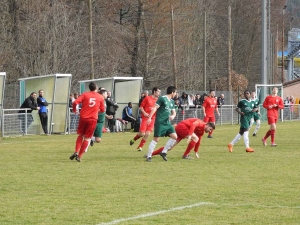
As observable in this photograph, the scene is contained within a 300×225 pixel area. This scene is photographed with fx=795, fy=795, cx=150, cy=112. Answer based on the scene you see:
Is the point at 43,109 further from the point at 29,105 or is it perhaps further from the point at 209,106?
the point at 209,106

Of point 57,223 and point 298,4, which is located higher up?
point 298,4

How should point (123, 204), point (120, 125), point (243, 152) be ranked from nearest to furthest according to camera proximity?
→ 1. point (123, 204)
2. point (243, 152)
3. point (120, 125)

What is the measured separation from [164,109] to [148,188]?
18.6 feet

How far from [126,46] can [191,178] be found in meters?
39.5

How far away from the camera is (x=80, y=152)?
18.5 m

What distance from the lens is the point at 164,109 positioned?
1866cm

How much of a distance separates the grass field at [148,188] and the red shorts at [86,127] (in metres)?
0.70

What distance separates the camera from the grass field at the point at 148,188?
1016cm

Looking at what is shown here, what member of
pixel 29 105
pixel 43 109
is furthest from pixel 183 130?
pixel 43 109

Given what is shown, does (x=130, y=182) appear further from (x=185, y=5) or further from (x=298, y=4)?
(x=298, y=4)

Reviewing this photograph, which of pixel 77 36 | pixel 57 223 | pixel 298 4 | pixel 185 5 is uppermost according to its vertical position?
pixel 298 4

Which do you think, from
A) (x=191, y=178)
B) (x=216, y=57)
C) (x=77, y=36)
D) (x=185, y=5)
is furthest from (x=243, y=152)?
(x=216, y=57)

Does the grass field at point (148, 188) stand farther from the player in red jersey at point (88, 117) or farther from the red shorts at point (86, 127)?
the red shorts at point (86, 127)

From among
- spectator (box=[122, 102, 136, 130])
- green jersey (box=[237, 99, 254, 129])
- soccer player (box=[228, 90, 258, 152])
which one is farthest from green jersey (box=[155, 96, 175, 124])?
spectator (box=[122, 102, 136, 130])
